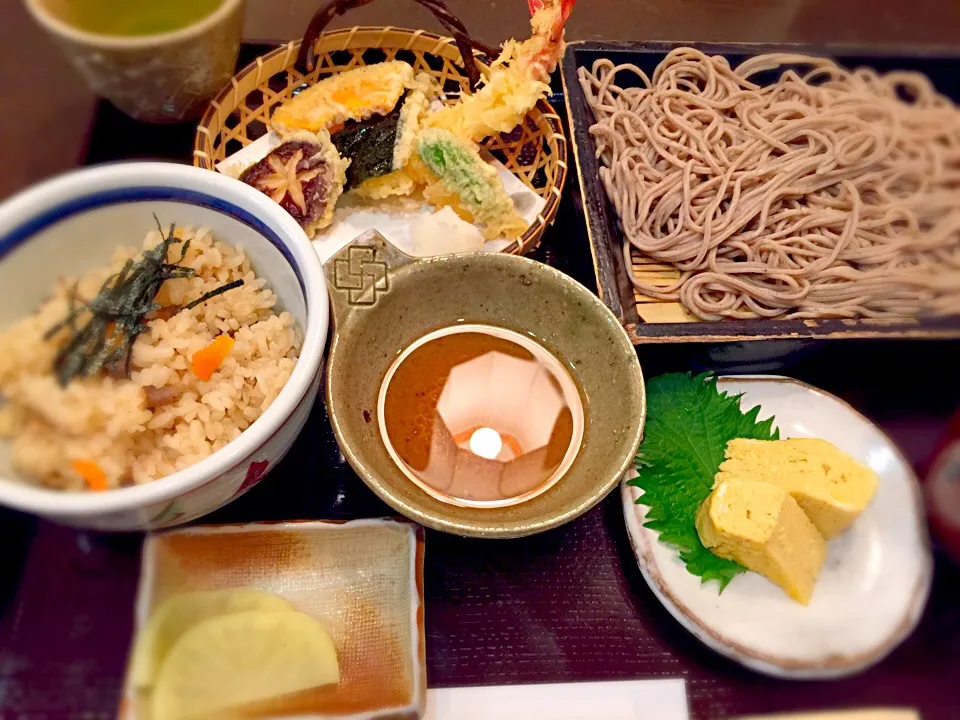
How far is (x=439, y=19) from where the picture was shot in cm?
165

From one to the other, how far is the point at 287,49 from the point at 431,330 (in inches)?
34.4

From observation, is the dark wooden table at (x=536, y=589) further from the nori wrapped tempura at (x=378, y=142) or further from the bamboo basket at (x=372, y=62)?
the nori wrapped tempura at (x=378, y=142)

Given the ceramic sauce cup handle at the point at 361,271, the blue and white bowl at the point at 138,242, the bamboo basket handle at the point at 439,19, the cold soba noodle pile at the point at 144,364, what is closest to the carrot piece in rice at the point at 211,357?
the cold soba noodle pile at the point at 144,364

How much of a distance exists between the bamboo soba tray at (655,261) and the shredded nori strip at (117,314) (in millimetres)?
819

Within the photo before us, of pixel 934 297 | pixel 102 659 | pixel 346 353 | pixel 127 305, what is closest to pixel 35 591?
pixel 102 659

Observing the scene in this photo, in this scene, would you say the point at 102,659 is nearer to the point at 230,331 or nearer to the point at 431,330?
the point at 230,331

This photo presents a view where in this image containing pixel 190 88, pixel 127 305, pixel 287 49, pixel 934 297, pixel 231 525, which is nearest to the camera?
pixel 934 297

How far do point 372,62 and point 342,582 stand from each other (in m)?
1.43

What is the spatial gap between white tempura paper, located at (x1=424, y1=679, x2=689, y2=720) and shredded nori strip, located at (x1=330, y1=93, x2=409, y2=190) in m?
1.18

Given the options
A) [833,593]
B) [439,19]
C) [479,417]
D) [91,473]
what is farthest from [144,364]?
[833,593]

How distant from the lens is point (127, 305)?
3.32 ft

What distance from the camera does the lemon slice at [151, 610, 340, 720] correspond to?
902mm

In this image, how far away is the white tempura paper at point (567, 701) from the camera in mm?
1092

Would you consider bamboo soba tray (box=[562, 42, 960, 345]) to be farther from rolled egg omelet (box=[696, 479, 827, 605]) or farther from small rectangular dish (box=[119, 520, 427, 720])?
small rectangular dish (box=[119, 520, 427, 720])
